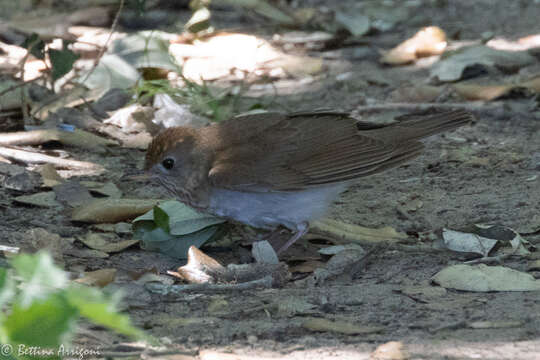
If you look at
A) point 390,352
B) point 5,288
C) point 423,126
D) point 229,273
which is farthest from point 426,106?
point 5,288

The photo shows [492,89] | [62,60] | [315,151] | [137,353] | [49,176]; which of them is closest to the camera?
[137,353]

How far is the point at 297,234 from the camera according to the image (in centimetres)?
426

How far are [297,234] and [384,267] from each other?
63 cm

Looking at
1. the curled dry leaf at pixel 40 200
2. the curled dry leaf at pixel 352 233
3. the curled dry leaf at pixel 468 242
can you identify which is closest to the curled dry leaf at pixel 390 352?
the curled dry leaf at pixel 468 242

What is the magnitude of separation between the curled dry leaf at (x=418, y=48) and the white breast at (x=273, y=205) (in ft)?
9.87

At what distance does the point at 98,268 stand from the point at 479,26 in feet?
17.8

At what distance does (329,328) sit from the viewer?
116 inches

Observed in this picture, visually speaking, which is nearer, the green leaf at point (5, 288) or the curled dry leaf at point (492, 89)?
the green leaf at point (5, 288)

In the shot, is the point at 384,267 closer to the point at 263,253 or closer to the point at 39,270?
the point at 263,253

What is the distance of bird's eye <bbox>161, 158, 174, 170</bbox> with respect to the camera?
430cm

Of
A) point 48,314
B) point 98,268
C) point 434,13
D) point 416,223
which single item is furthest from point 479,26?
point 48,314

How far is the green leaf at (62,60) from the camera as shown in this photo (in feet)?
17.2

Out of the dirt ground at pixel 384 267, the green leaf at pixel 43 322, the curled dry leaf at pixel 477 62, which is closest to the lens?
the green leaf at pixel 43 322

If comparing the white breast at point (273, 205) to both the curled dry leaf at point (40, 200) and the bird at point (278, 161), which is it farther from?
the curled dry leaf at point (40, 200)
